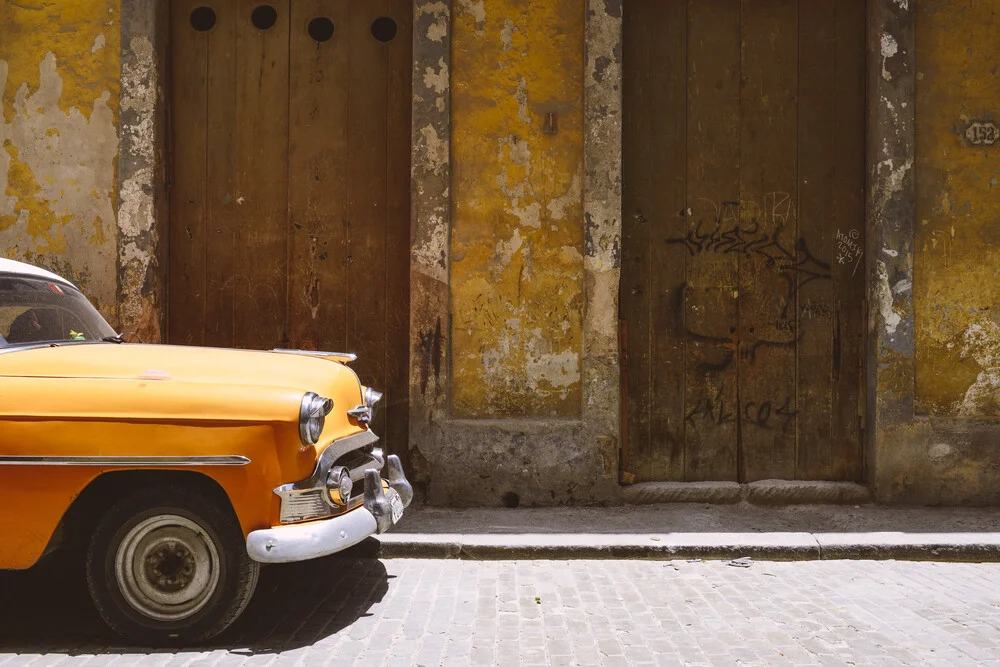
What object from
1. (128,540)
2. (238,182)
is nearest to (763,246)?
(238,182)

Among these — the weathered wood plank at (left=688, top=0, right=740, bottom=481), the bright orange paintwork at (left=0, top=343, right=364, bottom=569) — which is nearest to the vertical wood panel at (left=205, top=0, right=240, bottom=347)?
the bright orange paintwork at (left=0, top=343, right=364, bottom=569)

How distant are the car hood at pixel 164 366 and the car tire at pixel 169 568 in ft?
1.81

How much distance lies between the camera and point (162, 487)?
3711 millimetres

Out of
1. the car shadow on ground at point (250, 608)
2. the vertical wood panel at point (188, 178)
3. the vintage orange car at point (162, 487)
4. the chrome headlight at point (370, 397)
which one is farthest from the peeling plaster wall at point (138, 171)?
the vintage orange car at point (162, 487)

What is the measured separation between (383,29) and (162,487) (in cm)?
468

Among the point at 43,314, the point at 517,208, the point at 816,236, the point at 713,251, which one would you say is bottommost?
the point at 43,314

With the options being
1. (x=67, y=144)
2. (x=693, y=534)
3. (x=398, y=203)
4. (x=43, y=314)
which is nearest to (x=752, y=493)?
(x=693, y=534)

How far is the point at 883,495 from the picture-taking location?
6586mm

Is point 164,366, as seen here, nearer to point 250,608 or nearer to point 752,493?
point 250,608

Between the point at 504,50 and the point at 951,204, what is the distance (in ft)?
12.6

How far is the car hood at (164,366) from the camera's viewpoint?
3809mm

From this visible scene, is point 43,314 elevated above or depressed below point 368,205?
below

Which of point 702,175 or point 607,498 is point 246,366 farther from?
point 702,175

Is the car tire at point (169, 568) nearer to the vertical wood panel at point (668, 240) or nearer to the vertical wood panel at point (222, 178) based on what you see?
the vertical wood panel at point (222, 178)
